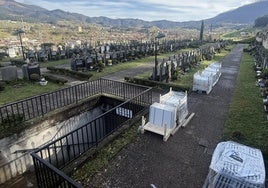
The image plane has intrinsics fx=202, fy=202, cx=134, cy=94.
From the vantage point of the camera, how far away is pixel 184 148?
6941mm

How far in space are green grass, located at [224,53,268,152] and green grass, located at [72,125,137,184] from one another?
12.2ft

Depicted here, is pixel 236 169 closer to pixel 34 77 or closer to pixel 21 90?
pixel 21 90

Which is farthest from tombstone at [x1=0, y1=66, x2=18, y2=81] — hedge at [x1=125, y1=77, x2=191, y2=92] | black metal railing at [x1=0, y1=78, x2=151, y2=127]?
hedge at [x1=125, y1=77, x2=191, y2=92]

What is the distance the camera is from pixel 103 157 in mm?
6285

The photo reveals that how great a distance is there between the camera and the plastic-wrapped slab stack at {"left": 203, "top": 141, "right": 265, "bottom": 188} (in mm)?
4129

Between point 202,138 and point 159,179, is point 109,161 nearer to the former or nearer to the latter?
point 159,179

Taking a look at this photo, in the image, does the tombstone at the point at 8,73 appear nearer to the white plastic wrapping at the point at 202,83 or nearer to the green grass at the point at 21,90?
the green grass at the point at 21,90

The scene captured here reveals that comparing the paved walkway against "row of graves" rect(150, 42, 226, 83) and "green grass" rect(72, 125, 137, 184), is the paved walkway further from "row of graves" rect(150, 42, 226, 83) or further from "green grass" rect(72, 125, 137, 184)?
"row of graves" rect(150, 42, 226, 83)

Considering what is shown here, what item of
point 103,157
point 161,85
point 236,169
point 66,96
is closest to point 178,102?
point 103,157

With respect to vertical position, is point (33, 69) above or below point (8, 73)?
above

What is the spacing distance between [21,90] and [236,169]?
14.1m

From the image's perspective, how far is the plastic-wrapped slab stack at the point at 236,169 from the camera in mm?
4129

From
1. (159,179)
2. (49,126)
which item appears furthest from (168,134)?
(49,126)

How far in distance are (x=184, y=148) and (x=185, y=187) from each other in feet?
6.16
